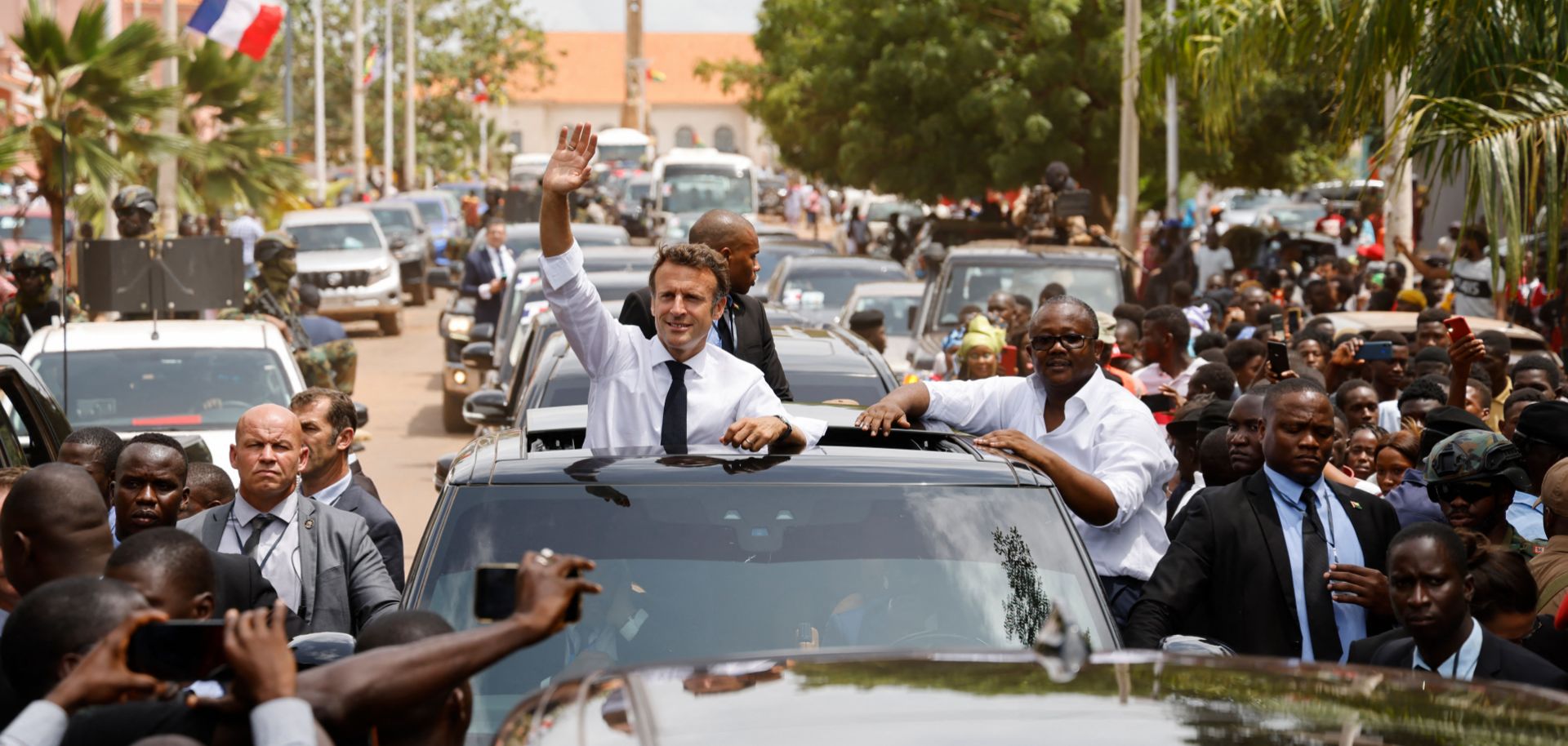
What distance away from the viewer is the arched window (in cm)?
12519

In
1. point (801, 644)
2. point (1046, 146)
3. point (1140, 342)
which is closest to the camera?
point (801, 644)

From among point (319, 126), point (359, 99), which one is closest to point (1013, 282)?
point (319, 126)

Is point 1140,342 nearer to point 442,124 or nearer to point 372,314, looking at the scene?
point 372,314

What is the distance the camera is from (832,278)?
19453 mm

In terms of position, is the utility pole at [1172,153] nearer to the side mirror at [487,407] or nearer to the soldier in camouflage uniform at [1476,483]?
the side mirror at [487,407]

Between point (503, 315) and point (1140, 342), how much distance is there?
6.31m

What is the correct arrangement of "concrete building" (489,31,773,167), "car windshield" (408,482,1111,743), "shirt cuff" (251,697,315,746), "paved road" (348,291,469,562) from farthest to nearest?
1. "concrete building" (489,31,773,167)
2. "paved road" (348,291,469,562)
3. "car windshield" (408,482,1111,743)
4. "shirt cuff" (251,697,315,746)

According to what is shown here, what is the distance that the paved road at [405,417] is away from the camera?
13.7m

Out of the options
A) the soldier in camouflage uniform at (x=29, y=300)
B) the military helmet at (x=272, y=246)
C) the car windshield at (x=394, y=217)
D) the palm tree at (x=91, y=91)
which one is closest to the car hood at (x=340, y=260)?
the car windshield at (x=394, y=217)

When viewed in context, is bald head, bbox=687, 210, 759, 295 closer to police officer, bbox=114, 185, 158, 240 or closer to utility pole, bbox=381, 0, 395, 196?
police officer, bbox=114, 185, 158, 240

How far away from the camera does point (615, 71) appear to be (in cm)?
13375

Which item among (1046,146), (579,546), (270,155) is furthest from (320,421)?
(1046,146)

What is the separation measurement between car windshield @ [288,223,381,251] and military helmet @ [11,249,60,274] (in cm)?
1390

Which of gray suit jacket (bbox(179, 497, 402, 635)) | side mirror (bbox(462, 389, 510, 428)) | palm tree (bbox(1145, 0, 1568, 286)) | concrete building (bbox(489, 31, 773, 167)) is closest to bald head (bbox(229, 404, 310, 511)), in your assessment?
gray suit jacket (bbox(179, 497, 402, 635))
